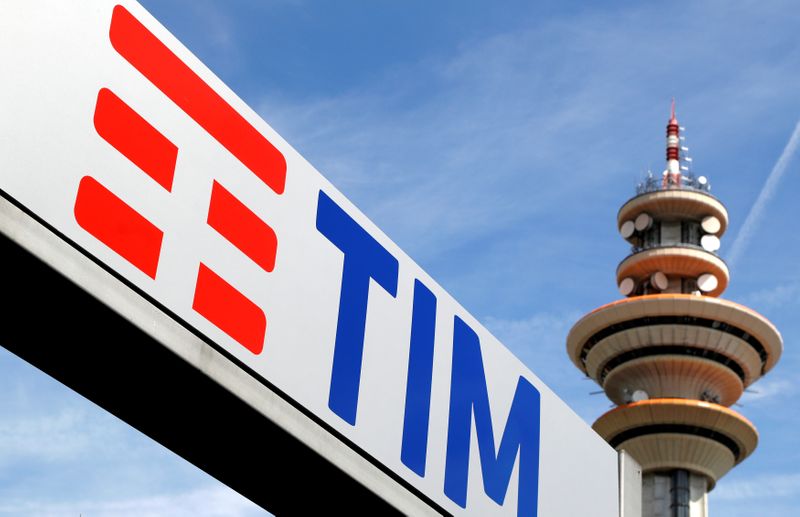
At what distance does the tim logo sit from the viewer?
6695mm

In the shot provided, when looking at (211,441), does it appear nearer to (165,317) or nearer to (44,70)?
(165,317)

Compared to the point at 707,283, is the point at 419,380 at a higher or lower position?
lower

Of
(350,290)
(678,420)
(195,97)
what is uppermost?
(678,420)

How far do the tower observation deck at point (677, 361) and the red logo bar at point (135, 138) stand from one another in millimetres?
84384

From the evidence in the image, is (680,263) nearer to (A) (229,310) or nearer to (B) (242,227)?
(B) (242,227)

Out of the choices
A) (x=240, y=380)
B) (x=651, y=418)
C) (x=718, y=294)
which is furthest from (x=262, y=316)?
(x=718, y=294)

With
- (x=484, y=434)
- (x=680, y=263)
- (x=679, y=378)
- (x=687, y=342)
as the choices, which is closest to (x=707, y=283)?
(x=680, y=263)

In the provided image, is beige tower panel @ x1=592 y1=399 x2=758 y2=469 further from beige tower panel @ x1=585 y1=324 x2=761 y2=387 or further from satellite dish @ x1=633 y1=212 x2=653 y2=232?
satellite dish @ x1=633 y1=212 x2=653 y2=232

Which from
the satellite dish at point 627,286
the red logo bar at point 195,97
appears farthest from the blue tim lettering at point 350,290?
the satellite dish at point 627,286

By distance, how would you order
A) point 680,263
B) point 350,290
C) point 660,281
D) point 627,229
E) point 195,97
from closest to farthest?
point 195,97 → point 350,290 → point 680,263 → point 660,281 → point 627,229

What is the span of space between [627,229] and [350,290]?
3610 inches

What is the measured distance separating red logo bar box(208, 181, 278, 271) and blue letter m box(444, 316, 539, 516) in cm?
236

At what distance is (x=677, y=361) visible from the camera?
297ft

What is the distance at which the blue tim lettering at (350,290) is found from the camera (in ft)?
27.1
